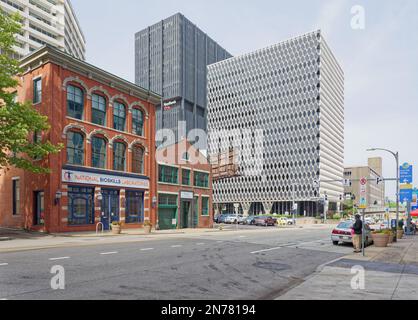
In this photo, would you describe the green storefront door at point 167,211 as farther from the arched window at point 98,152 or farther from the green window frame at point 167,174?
the arched window at point 98,152

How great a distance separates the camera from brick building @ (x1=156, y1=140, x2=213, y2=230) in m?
39.8

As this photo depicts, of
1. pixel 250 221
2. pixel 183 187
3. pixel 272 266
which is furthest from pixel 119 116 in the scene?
pixel 250 221

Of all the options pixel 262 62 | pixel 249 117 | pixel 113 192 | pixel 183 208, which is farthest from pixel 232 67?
pixel 113 192

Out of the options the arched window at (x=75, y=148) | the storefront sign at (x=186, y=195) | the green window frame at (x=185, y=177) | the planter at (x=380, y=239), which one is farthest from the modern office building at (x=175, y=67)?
the planter at (x=380, y=239)

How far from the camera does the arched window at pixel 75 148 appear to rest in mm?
29531

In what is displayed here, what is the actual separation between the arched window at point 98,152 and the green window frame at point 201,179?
50.2ft

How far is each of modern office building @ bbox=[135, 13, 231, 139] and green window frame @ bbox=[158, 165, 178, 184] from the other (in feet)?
363

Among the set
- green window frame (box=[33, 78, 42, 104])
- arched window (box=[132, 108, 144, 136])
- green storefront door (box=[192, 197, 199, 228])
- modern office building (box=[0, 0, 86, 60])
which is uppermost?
modern office building (box=[0, 0, 86, 60])

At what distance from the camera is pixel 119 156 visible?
34062mm

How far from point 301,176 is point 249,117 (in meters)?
28.2

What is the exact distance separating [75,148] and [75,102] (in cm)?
374

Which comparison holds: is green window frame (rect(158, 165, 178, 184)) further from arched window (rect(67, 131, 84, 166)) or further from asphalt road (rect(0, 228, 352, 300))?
asphalt road (rect(0, 228, 352, 300))

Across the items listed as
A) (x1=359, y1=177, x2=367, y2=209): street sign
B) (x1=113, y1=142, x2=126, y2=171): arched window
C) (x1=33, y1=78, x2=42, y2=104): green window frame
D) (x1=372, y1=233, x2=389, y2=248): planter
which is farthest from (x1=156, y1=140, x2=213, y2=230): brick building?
(x1=359, y1=177, x2=367, y2=209): street sign

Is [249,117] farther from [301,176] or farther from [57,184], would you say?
[57,184]
